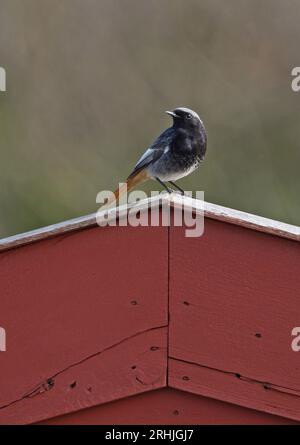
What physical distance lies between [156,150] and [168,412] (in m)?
2.78

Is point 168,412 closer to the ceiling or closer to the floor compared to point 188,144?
closer to the floor

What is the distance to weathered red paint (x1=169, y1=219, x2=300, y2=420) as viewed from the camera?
2650mm

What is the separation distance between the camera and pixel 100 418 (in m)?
2.72

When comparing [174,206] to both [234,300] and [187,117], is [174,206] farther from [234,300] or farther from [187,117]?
[187,117]

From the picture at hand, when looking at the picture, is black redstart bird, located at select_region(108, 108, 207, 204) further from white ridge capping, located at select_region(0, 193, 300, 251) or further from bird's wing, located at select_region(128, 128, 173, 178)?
white ridge capping, located at select_region(0, 193, 300, 251)

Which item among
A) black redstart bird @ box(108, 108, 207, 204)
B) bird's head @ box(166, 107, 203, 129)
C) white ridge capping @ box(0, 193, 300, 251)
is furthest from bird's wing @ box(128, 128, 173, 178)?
white ridge capping @ box(0, 193, 300, 251)

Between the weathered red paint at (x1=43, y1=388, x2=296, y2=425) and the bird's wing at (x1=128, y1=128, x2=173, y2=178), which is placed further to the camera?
the bird's wing at (x1=128, y1=128, x2=173, y2=178)

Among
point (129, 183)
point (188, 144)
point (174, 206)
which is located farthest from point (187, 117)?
point (174, 206)

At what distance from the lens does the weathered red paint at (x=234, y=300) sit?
8.70ft

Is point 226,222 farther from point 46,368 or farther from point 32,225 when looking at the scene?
point 32,225

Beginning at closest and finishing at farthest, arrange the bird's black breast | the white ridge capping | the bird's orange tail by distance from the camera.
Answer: the white ridge capping
the bird's black breast
the bird's orange tail

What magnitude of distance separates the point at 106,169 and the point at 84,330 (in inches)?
239

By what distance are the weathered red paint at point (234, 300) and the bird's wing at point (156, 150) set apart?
273 cm

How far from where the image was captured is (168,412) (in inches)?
107
